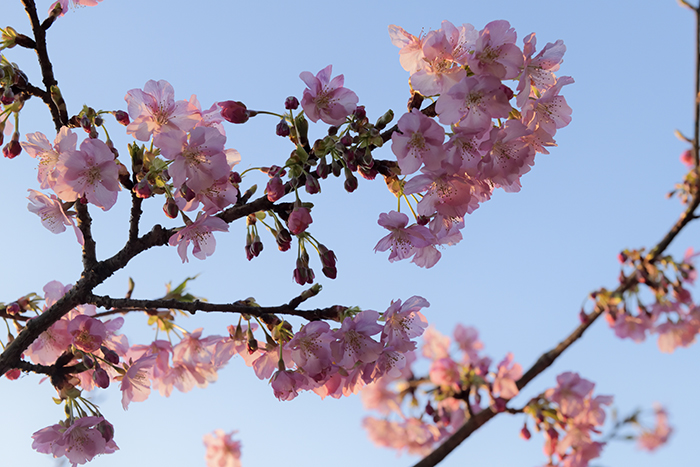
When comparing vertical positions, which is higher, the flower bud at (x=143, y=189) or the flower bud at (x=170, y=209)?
the flower bud at (x=143, y=189)

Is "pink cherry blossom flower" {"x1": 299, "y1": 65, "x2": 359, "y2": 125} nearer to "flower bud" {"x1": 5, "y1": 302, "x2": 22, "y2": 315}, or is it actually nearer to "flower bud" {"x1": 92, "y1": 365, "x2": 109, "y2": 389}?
"flower bud" {"x1": 92, "y1": 365, "x2": 109, "y2": 389}

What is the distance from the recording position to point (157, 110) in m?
1.77

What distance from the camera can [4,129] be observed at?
6.25 ft

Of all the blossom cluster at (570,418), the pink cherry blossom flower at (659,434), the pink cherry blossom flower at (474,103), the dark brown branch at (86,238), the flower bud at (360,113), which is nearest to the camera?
the pink cherry blossom flower at (474,103)

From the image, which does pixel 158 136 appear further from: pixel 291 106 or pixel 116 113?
pixel 291 106

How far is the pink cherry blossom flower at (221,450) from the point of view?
21.6ft

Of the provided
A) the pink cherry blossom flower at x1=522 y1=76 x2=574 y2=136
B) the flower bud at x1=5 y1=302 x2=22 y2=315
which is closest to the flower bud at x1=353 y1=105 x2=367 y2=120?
the pink cherry blossom flower at x1=522 y1=76 x2=574 y2=136

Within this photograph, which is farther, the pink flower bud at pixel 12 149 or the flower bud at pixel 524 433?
the flower bud at pixel 524 433

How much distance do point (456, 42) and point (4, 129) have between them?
5.66 feet

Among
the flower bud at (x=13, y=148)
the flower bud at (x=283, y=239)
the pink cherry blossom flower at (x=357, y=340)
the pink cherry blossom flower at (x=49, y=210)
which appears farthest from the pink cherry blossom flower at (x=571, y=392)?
the flower bud at (x=13, y=148)

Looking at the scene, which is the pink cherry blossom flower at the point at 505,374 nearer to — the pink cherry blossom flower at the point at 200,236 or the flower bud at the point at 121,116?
the pink cherry blossom flower at the point at 200,236

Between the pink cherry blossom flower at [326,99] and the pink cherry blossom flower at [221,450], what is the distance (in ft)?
19.6

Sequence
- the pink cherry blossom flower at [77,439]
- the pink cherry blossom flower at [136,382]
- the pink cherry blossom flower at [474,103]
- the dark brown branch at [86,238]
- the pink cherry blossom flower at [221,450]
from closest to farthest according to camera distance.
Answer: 1. the pink cherry blossom flower at [474,103]
2. the dark brown branch at [86,238]
3. the pink cherry blossom flower at [77,439]
4. the pink cherry blossom flower at [136,382]
5. the pink cherry blossom flower at [221,450]

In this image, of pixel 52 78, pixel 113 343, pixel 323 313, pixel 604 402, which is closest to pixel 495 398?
pixel 604 402
